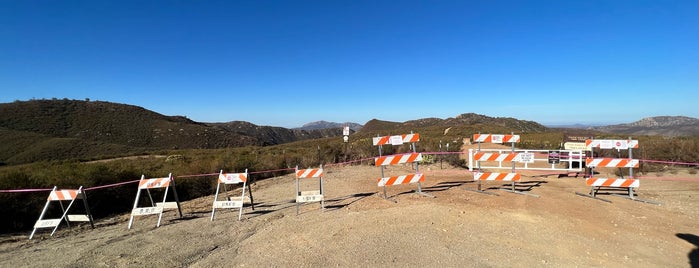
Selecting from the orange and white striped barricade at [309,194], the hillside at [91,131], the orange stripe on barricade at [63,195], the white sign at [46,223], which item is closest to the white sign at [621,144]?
the orange and white striped barricade at [309,194]

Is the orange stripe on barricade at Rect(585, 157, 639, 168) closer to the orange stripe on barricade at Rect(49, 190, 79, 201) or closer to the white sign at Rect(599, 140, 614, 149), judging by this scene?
the white sign at Rect(599, 140, 614, 149)

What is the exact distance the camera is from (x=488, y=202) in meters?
8.91

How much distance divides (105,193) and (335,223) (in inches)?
334

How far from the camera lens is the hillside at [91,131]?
6331 cm

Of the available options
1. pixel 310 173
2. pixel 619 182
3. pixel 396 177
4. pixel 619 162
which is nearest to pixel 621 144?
pixel 619 162

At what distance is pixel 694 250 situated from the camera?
225 inches

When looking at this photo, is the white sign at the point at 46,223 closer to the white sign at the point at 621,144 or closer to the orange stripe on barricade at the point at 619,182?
the orange stripe on barricade at the point at 619,182

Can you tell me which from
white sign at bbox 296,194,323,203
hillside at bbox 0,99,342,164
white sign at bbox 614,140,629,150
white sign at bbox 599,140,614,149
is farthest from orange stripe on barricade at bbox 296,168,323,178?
hillside at bbox 0,99,342,164

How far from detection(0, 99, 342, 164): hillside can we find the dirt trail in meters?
65.2

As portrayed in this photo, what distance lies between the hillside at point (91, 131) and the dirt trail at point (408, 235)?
214ft

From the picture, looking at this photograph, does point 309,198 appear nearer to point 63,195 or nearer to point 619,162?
point 63,195

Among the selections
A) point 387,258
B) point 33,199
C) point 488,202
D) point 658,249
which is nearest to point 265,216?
point 387,258

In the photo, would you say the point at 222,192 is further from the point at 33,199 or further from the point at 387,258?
the point at 387,258

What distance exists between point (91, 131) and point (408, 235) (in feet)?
324
